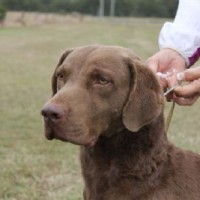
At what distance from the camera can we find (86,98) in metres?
3.88

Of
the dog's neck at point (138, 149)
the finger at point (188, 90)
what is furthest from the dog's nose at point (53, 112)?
the finger at point (188, 90)

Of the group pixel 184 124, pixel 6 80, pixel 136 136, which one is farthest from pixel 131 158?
pixel 6 80

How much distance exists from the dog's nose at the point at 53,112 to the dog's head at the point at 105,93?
9 cm

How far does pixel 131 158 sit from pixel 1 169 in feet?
10.6

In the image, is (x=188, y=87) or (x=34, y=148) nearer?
(x=188, y=87)

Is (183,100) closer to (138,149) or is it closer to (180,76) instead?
(180,76)

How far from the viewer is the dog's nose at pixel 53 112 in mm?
3678

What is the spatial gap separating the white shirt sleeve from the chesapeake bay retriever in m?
0.83

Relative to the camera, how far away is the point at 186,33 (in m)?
4.94

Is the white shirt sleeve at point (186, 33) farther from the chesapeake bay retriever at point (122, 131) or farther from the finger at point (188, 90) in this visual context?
the chesapeake bay retriever at point (122, 131)

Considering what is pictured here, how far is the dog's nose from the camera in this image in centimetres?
368

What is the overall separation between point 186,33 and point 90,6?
84.3m

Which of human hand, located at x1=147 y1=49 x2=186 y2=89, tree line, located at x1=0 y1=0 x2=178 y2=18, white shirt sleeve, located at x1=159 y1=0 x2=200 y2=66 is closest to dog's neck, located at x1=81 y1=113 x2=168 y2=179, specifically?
human hand, located at x1=147 y1=49 x2=186 y2=89

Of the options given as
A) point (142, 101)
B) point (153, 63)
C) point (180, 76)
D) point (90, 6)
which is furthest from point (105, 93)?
point (90, 6)
